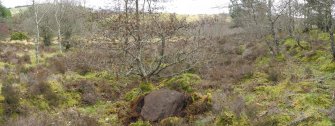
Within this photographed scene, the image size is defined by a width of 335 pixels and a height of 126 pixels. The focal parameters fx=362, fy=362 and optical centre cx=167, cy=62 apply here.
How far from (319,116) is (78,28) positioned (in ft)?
97.1

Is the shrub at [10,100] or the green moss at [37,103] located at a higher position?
the shrub at [10,100]

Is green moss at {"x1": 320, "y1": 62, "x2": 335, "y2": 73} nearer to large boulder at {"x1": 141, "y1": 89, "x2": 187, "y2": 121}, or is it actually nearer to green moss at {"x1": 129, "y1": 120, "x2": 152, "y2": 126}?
large boulder at {"x1": 141, "y1": 89, "x2": 187, "y2": 121}

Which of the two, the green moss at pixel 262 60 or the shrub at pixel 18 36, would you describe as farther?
the shrub at pixel 18 36

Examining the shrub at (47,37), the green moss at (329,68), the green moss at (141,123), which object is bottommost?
the green moss at (141,123)

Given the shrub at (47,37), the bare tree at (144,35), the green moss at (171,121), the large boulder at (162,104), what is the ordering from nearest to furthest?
1. the green moss at (171,121)
2. the large boulder at (162,104)
3. the bare tree at (144,35)
4. the shrub at (47,37)

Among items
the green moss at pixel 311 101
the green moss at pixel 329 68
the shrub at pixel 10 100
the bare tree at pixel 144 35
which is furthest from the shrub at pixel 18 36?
the green moss at pixel 311 101

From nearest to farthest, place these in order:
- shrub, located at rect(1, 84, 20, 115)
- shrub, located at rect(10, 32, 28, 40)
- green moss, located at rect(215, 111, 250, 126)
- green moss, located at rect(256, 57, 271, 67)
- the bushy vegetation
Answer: green moss, located at rect(215, 111, 250, 126) < the bushy vegetation < shrub, located at rect(1, 84, 20, 115) < green moss, located at rect(256, 57, 271, 67) < shrub, located at rect(10, 32, 28, 40)

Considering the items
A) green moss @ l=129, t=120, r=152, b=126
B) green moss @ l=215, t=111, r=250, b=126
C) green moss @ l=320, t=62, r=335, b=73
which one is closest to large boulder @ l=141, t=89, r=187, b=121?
green moss @ l=129, t=120, r=152, b=126

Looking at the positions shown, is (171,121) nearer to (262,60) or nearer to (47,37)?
(262,60)

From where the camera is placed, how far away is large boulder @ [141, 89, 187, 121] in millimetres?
10328

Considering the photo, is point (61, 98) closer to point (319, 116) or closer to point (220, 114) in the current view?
point (220, 114)

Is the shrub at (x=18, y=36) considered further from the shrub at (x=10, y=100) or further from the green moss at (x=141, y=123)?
the green moss at (x=141, y=123)

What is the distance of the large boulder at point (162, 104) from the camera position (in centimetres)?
1033

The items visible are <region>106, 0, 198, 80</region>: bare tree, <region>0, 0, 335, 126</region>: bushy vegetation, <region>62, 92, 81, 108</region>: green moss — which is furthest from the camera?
<region>106, 0, 198, 80</region>: bare tree
